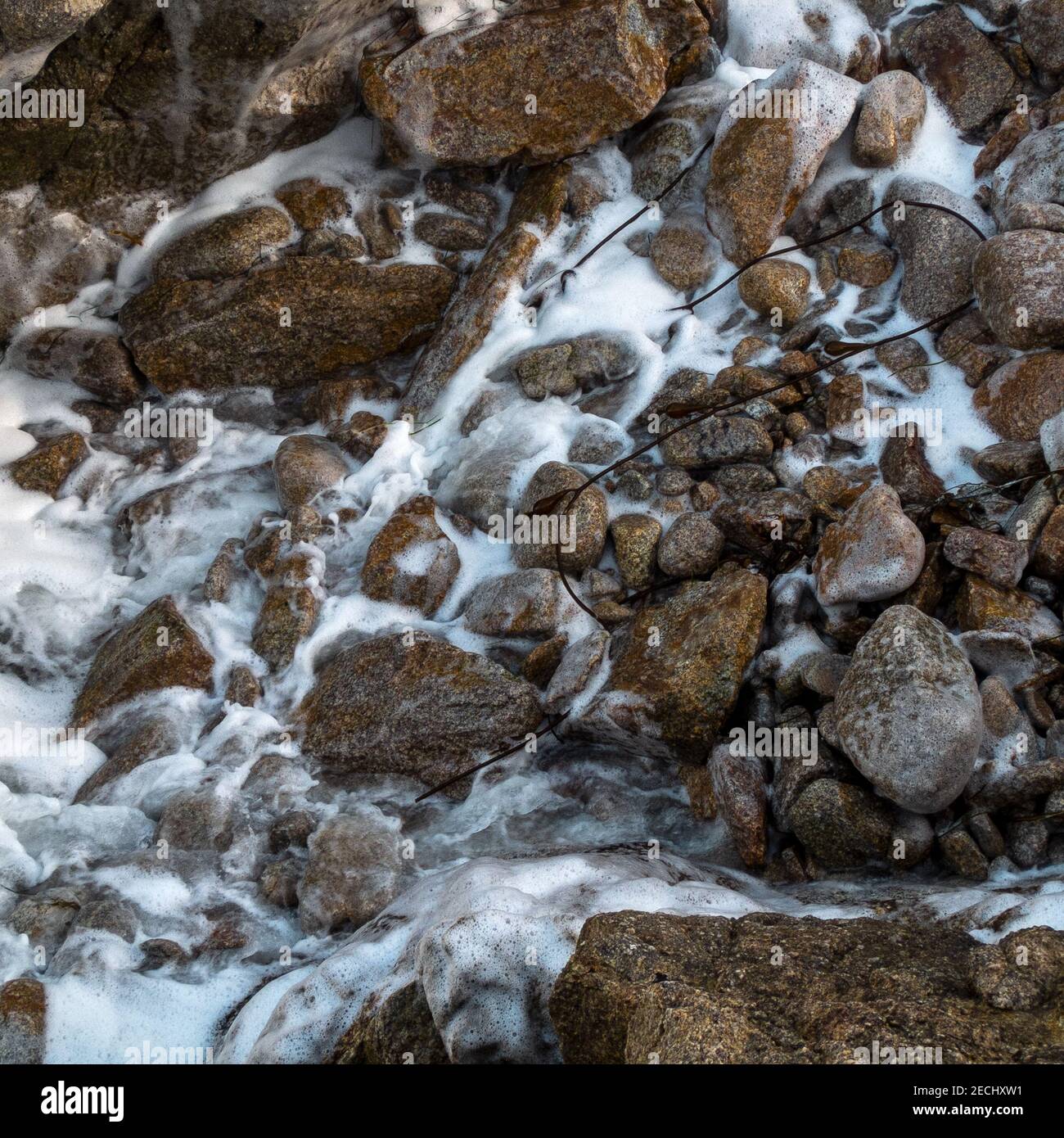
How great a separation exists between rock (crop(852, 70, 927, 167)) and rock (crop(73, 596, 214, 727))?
4.92 metres

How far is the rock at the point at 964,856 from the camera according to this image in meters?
4.01

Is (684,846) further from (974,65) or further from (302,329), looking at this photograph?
(974,65)

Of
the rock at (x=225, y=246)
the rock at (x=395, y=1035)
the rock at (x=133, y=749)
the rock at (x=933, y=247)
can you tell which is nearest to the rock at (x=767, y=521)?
the rock at (x=933, y=247)

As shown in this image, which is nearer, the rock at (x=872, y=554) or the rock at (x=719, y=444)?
the rock at (x=872, y=554)

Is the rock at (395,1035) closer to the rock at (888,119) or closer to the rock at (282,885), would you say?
the rock at (282,885)

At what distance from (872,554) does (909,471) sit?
830mm

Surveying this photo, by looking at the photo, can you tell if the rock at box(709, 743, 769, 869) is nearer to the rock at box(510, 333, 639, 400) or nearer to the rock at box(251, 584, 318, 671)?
the rock at box(251, 584, 318, 671)

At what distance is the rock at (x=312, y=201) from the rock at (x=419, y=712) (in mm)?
3269

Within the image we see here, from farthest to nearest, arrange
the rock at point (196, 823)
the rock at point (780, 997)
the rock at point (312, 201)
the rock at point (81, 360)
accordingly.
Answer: the rock at point (312, 201), the rock at point (81, 360), the rock at point (196, 823), the rock at point (780, 997)

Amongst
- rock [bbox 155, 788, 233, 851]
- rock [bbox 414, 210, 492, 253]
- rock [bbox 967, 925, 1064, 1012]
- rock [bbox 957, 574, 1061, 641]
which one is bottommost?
rock [bbox 155, 788, 233, 851]

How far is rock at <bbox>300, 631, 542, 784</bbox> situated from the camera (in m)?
5.04

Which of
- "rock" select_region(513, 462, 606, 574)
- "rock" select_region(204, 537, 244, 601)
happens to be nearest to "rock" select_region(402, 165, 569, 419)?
"rock" select_region(513, 462, 606, 574)

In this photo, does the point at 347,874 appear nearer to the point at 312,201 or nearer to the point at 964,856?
the point at 964,856

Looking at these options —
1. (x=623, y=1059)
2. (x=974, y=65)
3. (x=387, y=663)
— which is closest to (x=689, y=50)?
(x=974, y=65)
